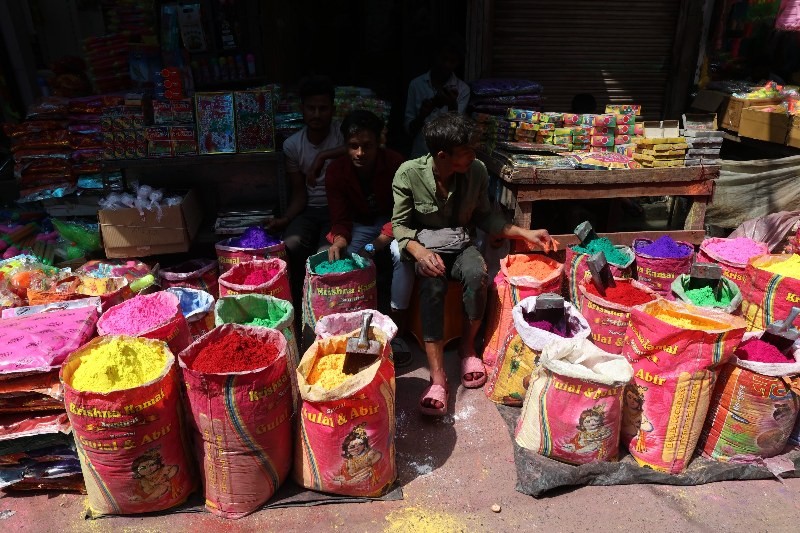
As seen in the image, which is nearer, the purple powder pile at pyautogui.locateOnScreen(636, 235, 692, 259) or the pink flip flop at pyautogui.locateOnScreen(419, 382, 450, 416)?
the pink flip flop at pyautogui.locateOnScreen(419, 382, 450, 416)

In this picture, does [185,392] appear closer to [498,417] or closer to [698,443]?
[498,417]

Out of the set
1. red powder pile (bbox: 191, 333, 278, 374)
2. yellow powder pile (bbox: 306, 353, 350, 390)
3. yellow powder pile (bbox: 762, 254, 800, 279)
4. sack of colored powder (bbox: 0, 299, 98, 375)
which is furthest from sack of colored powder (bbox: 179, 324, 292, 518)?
yellow powder pile (bbox: 762, 254, 800, 279)

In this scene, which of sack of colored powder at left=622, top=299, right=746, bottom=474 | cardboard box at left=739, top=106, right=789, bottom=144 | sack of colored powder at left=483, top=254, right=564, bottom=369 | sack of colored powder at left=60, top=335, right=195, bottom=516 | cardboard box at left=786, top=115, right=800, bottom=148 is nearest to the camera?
sack of colored powder at left=60, top=335, right=195, bottom=516

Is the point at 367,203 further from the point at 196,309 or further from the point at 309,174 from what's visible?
the point at 196,309

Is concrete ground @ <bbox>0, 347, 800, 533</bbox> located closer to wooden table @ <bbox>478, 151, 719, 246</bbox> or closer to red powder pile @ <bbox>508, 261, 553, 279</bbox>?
red powder pile @ <bbox>508, 261, 553, 279</bbox>

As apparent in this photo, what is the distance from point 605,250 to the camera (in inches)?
128

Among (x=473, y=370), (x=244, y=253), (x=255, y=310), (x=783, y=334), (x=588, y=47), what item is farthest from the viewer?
(x=588, y=47)

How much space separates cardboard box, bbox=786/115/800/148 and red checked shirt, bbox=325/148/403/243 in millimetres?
3336

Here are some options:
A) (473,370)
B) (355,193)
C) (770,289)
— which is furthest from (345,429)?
(770,289)

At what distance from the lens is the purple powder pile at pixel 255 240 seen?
3.41m

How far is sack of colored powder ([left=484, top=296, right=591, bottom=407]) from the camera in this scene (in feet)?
8.23

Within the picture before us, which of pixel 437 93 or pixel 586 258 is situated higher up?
pixel 437 93

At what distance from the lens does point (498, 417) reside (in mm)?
2729

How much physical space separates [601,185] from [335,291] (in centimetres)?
189
